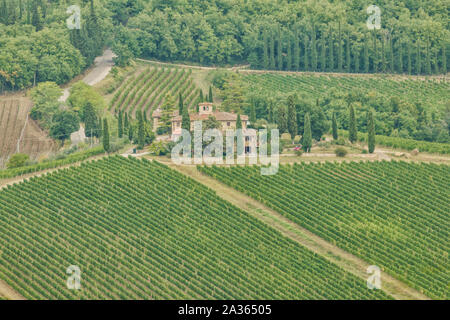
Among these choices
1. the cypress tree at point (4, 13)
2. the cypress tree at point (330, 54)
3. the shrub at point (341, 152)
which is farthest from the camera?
the cypress tree at point (4, 13)

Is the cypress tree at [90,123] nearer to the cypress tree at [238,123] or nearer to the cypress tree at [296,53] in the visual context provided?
the cypress tree at [238,123]

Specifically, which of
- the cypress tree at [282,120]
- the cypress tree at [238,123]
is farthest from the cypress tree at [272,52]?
the cypress tree at [238,123]

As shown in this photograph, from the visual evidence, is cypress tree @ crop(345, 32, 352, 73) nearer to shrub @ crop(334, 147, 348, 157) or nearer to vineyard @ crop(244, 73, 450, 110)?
vineyard @ crop(244, 73, 450, 110)

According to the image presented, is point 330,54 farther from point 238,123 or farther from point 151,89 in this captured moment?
point 238,123

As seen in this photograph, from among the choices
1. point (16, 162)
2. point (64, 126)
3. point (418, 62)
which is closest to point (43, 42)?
point (64, 126)
